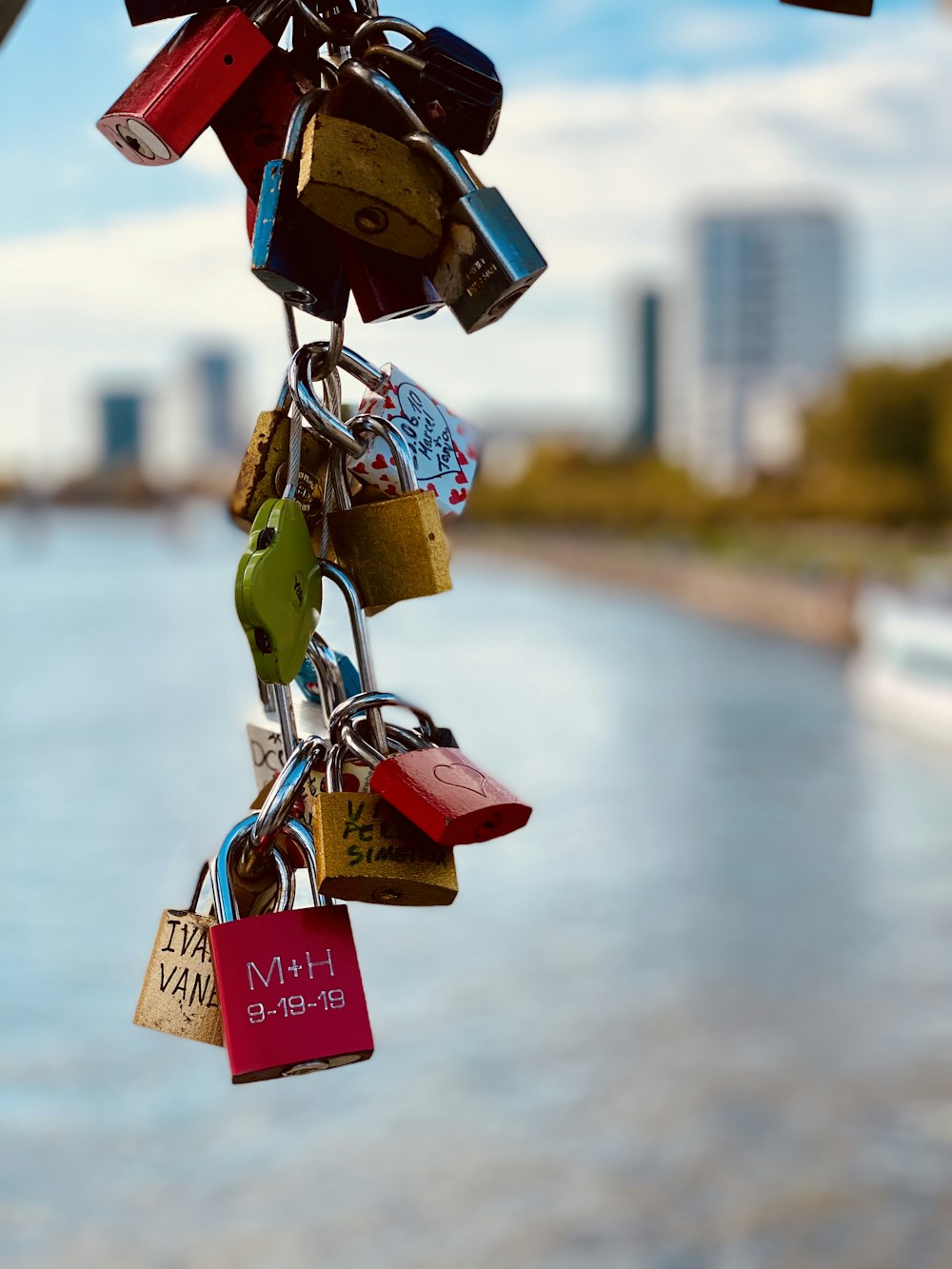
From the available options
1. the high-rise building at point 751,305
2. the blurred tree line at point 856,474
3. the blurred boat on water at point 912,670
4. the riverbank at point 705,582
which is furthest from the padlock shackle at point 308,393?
the high-rise building at point 751,305

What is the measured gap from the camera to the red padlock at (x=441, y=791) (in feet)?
1.12

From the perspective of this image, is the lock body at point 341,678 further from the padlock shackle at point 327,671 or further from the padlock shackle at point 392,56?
the padlock shackle at point 392,56

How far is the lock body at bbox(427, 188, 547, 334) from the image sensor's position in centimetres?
37

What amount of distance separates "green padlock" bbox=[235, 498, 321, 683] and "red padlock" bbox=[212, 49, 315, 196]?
0.30 feet

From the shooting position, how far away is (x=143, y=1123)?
5316 millimetres

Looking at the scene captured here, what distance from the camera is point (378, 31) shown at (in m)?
0.37

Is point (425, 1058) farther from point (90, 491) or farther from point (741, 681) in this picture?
point (90, 491)

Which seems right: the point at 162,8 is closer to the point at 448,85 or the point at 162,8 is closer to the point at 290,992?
A: the point at 448,85

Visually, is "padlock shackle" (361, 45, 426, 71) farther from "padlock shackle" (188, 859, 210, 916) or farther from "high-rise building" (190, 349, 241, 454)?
"high-rise building" (190, 349, 241, 454)

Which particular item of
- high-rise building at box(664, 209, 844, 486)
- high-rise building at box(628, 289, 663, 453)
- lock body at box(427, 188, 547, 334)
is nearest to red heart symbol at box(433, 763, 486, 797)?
lock body at box(427, 188, 547, 334)

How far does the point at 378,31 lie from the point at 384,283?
0.19 feet

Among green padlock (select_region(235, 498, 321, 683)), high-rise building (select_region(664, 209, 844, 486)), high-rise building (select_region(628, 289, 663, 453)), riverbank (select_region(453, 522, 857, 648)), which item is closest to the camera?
green padlock (select_region(235, 498, 321, 683))

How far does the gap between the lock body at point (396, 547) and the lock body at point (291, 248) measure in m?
0.05

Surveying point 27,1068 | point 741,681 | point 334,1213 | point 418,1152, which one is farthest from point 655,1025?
point 741,681
